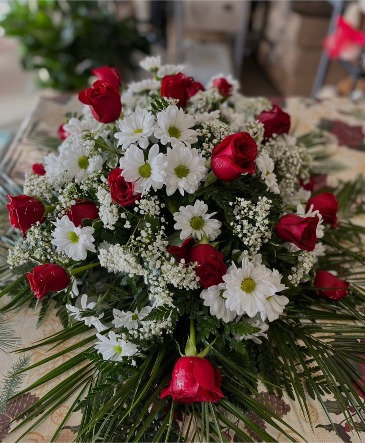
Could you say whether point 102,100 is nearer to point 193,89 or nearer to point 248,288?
point 193,89

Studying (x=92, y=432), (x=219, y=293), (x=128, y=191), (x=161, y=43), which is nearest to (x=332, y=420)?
(x=219, y=293)

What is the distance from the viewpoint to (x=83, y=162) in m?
0.79

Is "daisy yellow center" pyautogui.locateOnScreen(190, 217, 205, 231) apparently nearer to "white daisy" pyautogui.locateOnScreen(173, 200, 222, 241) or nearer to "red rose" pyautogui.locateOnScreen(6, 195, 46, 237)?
"white daisy" pyautogui.locateOnScreen(173, 200, 222, 241)

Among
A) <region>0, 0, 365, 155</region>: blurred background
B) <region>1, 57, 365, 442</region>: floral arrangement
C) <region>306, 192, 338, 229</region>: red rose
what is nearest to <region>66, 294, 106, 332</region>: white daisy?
<region>1, 57, 365, 442</region>: floral arrangement

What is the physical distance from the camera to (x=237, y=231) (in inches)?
28.5

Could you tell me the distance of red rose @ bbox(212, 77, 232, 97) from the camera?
3.25ft

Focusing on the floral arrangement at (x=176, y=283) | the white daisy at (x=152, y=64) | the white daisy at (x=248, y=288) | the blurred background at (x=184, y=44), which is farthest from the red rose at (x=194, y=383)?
the blurred background at (x=184, y=44)

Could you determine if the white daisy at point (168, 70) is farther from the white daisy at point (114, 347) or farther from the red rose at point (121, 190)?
the white daisy at point (114, 347)

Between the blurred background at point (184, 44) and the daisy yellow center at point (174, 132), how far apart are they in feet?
3.09

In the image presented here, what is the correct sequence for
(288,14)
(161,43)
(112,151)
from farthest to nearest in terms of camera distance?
1. (161,43)
2. (288,14)
3. (112,151)

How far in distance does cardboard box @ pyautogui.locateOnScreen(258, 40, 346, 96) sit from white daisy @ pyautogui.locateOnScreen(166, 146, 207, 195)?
2.29 meters

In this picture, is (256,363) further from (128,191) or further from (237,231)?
(128,191)

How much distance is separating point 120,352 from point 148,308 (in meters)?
0.09

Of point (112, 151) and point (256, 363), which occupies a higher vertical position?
point (112, 151)
